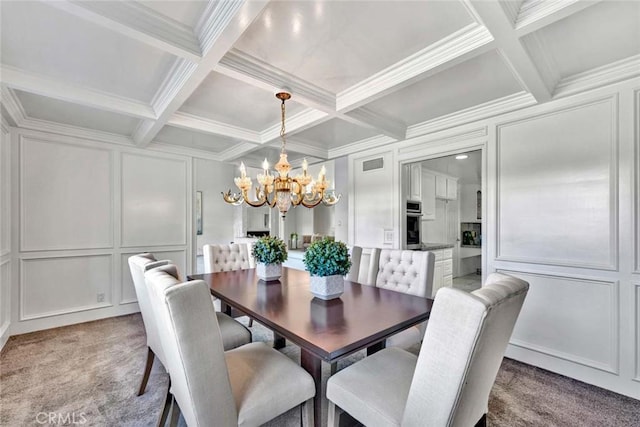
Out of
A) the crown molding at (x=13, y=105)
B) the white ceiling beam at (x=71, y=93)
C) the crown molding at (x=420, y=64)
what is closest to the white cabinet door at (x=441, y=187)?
the crown molding at (x=420, y=64)

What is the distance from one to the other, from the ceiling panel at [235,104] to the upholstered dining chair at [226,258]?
1483mm

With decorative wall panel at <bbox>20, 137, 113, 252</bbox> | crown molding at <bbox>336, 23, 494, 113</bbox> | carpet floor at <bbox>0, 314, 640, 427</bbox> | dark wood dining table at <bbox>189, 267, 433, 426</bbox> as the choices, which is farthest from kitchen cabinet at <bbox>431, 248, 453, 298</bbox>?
decorative wall panel at <bbox>20, 137, 113, 252</bbox>

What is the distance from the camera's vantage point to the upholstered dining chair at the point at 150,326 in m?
1.70

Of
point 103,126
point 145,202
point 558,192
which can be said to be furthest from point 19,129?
point 558,192

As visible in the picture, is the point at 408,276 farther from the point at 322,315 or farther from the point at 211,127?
the point at 211,127

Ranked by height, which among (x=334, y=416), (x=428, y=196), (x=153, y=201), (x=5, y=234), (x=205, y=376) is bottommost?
(x=334, y=416)

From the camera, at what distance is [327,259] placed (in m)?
1.79

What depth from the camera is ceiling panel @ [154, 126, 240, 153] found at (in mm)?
3639

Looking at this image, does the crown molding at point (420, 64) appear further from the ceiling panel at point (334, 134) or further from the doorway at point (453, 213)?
the doorway at point (453, 213)

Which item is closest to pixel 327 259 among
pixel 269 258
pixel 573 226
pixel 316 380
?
pixel 316 380

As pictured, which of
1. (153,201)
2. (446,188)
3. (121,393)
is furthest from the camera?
(446,188)

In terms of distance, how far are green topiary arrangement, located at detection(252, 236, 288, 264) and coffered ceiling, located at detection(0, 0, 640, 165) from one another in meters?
1.29

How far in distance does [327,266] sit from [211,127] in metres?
2.34

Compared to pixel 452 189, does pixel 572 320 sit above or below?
below
